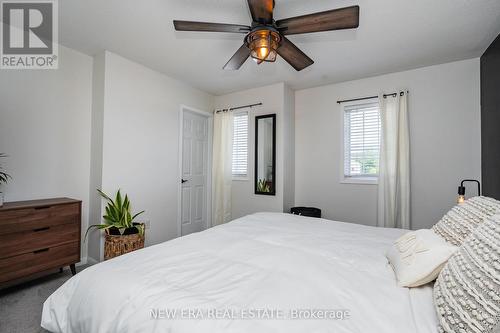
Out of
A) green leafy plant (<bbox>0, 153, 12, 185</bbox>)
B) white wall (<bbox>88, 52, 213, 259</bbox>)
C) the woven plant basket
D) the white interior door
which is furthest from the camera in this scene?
the white interior door

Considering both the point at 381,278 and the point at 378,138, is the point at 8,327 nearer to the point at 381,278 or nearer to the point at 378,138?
the point at 381,278

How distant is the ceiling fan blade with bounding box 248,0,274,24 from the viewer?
4.73 ft

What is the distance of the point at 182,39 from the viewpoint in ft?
8.13

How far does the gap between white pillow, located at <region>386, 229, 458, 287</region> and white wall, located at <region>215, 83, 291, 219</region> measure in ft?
8.19

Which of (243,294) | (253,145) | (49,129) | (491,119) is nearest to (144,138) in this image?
(49,129)

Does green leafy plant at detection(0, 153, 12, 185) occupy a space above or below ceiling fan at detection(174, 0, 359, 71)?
below

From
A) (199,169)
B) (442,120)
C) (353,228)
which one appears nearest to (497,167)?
A: (442,120)

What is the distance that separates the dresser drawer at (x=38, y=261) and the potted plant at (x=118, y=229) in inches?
11.6

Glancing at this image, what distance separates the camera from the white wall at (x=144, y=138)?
9.13 ft

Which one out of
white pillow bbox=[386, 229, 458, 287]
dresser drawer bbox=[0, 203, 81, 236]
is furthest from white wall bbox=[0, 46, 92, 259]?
white pillow bbox=[386, 229, 458, 287]

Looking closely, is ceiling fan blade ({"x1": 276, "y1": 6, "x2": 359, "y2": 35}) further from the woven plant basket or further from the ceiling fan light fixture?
the woven plant basket

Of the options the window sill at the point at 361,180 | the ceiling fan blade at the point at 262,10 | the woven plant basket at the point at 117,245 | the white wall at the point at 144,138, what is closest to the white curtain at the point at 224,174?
the white wall at the point at 144,138

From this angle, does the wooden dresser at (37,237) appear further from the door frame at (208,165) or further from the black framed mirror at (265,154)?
the black framed mirror at (265,154)

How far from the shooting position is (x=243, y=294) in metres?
0.91
